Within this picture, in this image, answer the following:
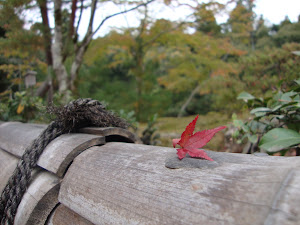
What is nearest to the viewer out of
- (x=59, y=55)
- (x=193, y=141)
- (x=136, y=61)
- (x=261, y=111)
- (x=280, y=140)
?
(x=193, y=141)

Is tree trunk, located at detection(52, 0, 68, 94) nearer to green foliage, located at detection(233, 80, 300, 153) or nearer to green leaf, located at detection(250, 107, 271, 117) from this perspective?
green foliage, located at detection(233, 80, 300, 153)

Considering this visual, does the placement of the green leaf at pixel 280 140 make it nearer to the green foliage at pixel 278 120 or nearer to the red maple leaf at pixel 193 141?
the green foliage at pixel 278 120

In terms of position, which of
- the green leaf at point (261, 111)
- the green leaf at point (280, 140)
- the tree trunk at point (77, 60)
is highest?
the tree trunk at point (77, 60)

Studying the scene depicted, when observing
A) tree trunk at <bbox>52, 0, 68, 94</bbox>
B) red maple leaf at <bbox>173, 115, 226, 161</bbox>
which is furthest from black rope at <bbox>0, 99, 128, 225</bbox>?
tree trunk at <bbox>52, 0, 68, 94</bbox>

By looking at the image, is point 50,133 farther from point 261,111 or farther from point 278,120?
point 278,120

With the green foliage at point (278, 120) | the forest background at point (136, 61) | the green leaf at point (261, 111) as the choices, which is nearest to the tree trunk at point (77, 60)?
the forest background at point (136, 61)

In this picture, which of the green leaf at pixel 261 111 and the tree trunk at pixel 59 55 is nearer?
the green leaf at pixel 261 111

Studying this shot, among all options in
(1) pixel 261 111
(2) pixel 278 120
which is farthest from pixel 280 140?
(2) pixel 278 120
